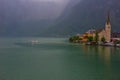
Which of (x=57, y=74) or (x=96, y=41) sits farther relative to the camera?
(x=96, y=41)

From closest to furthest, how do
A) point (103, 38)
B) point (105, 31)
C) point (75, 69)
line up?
point (75, 69) → point (103, 38) → point (105, 31)

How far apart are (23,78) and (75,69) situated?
5.71m

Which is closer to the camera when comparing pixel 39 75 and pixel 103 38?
pixel 39 75

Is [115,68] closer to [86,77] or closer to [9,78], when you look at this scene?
[86,77]

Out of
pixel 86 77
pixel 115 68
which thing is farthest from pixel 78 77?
pixel 115 68

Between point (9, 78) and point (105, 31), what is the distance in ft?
180

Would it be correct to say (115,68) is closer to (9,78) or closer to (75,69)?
(75,69)

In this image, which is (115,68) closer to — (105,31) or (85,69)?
(85,69)

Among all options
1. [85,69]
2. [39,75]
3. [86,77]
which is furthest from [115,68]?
[39,75]

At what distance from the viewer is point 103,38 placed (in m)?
67.8

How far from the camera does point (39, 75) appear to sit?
2123cm

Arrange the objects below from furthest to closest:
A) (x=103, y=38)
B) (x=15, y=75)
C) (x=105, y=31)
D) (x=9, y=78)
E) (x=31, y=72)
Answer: (x=105, y=31)
(x=103, y=38)
(x=31, y=72)
(x=15, y=75)
(x=9, y=78)

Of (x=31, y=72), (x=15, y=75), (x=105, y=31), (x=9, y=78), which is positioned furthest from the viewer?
(x=105, y=31)

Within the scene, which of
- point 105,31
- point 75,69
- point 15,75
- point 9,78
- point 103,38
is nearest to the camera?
point 9,78
